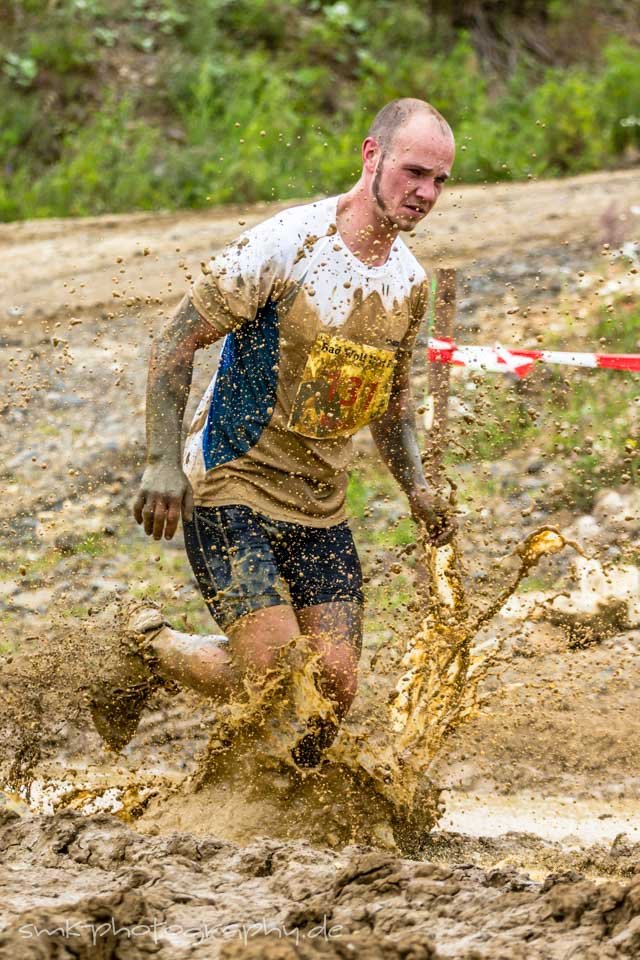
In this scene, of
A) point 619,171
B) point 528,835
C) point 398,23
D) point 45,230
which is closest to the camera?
point 528,835

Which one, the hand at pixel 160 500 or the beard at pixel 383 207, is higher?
the beard at pixel 383 207

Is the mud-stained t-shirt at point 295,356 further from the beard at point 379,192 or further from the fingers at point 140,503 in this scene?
the fingers at point 140,503

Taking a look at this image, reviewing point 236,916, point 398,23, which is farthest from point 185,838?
point 398,23

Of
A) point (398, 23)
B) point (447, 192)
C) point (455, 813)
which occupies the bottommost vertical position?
point (455, 813)

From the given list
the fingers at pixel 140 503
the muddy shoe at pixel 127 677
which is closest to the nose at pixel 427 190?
the fingers at pixel 140 503

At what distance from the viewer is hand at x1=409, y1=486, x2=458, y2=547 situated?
4582 millimetres

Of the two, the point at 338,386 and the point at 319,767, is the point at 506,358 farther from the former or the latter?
the point at 319,767

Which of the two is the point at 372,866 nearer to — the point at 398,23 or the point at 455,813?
the point at 455,813

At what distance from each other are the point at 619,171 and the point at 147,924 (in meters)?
9.97

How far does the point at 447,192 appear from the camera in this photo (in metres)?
11.4

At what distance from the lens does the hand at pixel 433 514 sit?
4.58m

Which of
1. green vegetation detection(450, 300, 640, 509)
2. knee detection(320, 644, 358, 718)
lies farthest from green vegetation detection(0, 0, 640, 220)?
knee detection(320, 644, 358, 718)

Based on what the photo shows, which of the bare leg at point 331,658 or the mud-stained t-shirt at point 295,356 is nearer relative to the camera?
the mud-stained t-shirt at point 295,356

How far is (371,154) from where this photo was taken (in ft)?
13.4
